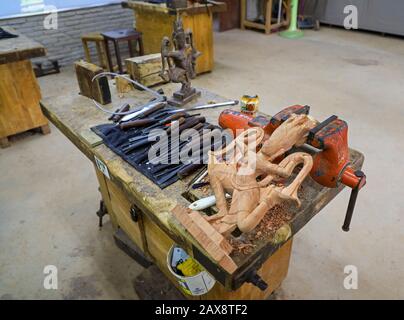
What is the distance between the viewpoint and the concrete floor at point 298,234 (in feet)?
4.97

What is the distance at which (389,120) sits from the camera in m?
2.78

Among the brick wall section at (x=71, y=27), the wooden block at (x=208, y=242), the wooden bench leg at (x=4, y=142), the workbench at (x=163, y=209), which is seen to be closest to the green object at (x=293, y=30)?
the brick wall section at (x=71, y=27)

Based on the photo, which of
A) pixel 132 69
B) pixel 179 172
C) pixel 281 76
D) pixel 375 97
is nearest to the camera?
pixel 179 172

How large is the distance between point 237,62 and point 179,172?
3.56 m

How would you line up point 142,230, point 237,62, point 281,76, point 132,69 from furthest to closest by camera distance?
1. point 237,62
2. point 281,76
3. point 132,69
4. point 142,230

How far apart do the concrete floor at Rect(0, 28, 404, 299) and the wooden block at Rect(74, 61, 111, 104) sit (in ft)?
2.59

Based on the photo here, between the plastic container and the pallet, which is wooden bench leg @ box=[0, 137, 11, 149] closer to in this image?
the pallet

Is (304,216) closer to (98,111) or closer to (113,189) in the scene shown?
(113,189)

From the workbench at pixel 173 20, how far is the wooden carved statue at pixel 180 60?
6.45ft

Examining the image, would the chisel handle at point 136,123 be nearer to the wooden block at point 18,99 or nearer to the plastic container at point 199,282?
the plastic container at point 199,282

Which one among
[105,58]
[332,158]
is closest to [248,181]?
[332,158]

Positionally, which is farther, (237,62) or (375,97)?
(237,62)
